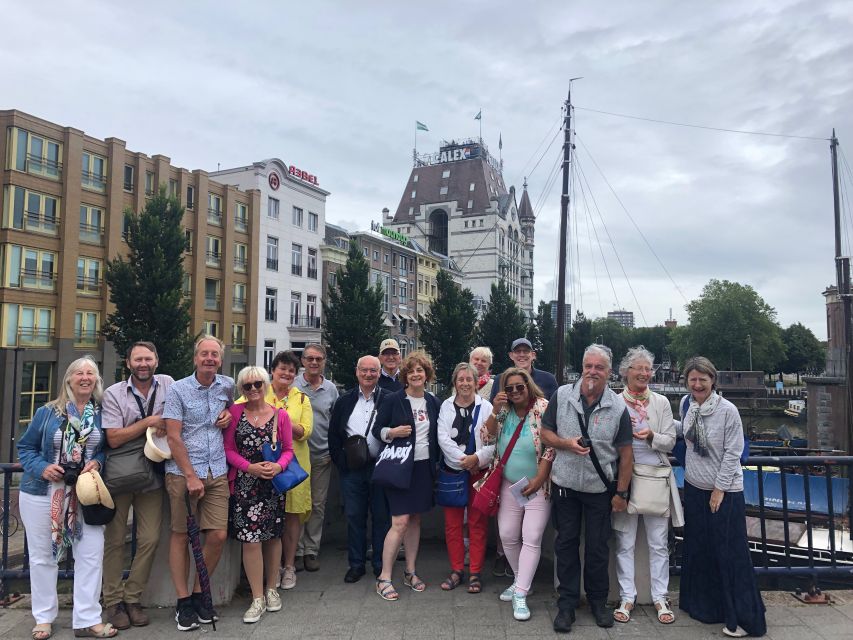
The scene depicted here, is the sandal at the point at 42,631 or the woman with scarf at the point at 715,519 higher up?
the woman with scarf at the point at 715,519

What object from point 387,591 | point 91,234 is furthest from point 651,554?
point 91,234

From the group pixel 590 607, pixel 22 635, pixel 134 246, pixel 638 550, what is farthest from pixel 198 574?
pixel 134 246

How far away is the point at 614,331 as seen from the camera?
12606cm

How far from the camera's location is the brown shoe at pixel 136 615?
411 cm

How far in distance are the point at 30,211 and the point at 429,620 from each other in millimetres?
30341

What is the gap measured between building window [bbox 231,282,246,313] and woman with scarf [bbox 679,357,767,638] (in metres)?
37.3

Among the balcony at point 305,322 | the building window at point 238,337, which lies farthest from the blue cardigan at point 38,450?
the balcony at point 305,322

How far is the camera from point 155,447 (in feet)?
13.3

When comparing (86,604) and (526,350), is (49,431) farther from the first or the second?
(526,350)

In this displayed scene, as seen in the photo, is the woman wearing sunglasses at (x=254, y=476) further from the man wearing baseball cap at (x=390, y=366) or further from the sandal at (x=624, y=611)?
the sandal at (x=624, y=611)

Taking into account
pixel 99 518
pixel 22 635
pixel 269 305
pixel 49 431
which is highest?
pixel 269 305

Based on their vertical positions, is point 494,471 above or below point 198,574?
above

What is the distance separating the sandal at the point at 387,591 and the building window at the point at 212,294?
1369 inches

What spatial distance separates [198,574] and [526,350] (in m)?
3.56
